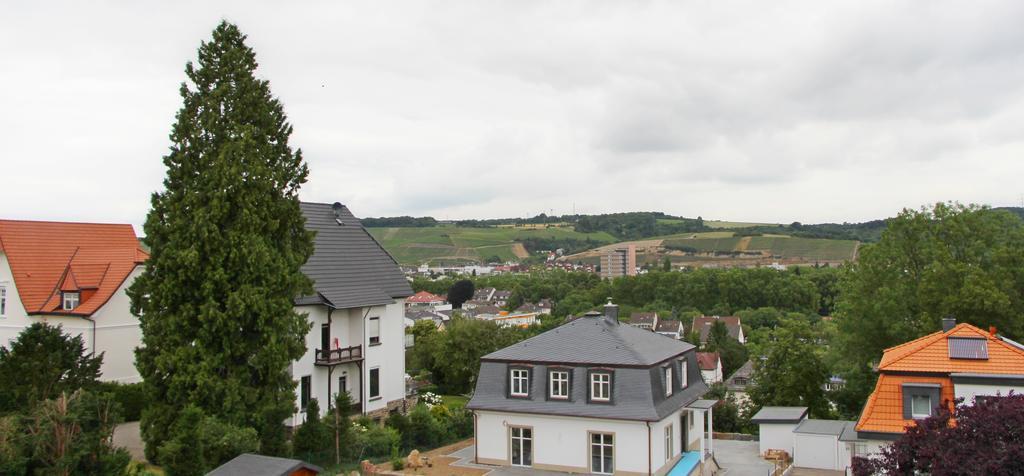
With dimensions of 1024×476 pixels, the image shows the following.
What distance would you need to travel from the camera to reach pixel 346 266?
29.8m

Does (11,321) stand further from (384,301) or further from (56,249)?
(384,301)

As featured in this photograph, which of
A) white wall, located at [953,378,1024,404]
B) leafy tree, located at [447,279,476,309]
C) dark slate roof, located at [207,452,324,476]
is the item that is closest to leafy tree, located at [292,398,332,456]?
dark slate roof, located at [207,452,324,476]

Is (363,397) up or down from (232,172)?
down

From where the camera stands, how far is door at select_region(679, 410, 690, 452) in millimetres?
26041

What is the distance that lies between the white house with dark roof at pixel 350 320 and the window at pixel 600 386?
367 inches

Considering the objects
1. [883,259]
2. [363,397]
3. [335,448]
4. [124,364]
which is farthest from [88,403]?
[883,259]

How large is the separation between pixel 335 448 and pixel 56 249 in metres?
19.0

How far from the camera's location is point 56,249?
34.0 metres

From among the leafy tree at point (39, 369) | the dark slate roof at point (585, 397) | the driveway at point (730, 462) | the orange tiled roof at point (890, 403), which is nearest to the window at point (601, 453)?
the dark slate roof at point (585, 397)

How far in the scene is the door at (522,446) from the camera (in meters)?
24.7

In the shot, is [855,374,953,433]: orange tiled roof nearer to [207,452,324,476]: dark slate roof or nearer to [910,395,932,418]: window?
[910,395,932,418]: window

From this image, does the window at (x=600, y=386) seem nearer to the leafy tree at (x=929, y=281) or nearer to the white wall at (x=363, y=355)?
the white wall at (x=363, y=355)

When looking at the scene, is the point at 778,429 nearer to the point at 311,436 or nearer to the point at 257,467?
the point at 311,436

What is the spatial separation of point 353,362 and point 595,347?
9.51 metres
